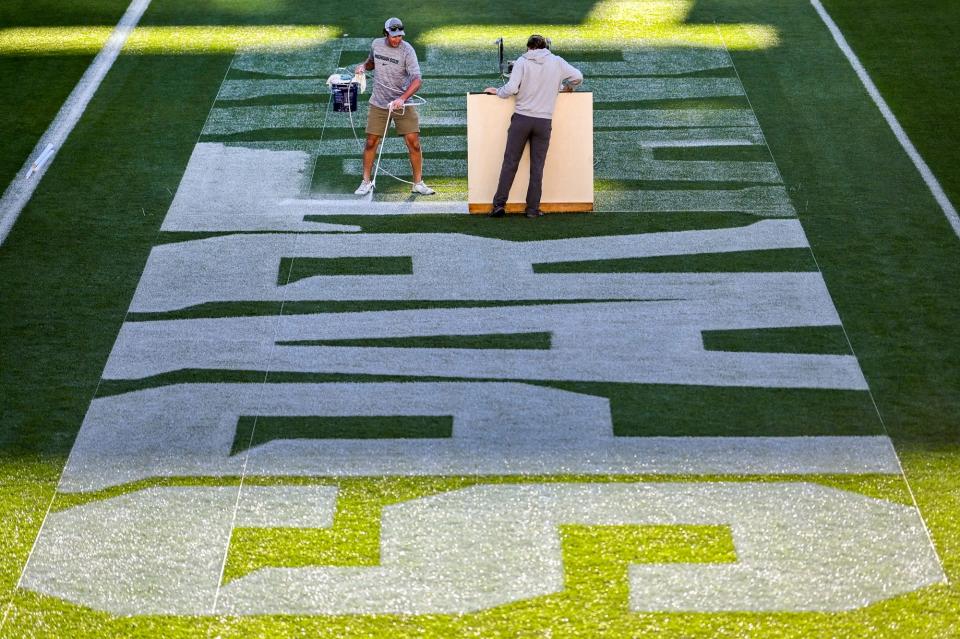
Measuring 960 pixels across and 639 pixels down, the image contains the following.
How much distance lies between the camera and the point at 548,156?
11.4 m

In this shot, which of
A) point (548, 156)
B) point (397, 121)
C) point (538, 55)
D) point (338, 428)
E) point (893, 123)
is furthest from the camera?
point (893, 123)

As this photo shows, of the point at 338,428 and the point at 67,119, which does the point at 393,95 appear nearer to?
the point at 67,119

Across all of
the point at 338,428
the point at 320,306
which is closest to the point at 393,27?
the point at 320,306

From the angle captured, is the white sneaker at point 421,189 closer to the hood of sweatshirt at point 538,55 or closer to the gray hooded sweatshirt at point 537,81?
the gray hooded sweatshirt at point 537,81

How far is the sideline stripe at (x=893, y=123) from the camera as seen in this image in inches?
451

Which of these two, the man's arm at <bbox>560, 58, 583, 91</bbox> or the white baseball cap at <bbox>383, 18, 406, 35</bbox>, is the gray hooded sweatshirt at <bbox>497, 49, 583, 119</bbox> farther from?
the white baseball cap at <bbox>383, 18, 406, 35</bbox>

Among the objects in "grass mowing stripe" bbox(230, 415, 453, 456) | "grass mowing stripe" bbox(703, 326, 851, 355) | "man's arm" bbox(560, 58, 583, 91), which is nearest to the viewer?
"grass mowing stripe" bbox(230, 415, 453, 456)

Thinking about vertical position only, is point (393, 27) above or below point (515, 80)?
above

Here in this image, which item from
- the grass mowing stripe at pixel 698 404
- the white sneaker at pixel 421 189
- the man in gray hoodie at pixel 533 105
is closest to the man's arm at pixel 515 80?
the man in gray hoodie at pixel 533 105

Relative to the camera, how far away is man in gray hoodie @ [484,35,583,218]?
1100cm

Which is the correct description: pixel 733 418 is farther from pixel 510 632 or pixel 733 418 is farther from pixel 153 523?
pixel 153 523

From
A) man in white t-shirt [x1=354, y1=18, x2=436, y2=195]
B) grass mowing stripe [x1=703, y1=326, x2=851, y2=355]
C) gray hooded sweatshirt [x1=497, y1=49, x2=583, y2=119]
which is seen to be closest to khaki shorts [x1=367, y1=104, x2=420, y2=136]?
man in white t-shirt [x1=354, y1=18, x2=436, y2=195]

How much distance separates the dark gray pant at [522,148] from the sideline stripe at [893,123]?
3.40 metres

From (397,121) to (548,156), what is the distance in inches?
51.9
